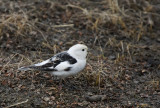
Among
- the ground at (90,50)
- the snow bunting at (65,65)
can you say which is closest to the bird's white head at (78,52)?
the snow bunting at (65,65)

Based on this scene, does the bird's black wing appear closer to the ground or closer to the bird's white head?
the bird's white head

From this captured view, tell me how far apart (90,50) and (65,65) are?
5.56 feet

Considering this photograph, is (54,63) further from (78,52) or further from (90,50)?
(90,50)

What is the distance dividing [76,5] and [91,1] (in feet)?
1.61

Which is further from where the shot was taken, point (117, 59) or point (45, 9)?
point (45, 9)

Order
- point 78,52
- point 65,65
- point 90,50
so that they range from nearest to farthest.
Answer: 1. point 65,65
2. point 78,52
3. point 90,50

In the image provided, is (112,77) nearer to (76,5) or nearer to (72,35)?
(72,35)

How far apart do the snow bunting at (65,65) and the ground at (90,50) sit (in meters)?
0.28

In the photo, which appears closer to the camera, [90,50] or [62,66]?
[62,66]

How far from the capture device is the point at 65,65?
452cm

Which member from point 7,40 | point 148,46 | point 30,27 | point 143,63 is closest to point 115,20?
point 148,46

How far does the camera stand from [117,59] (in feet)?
18.9

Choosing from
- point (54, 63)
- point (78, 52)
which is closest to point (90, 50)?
point (78, 52)

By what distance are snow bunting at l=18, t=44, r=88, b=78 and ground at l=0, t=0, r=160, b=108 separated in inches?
11.2
